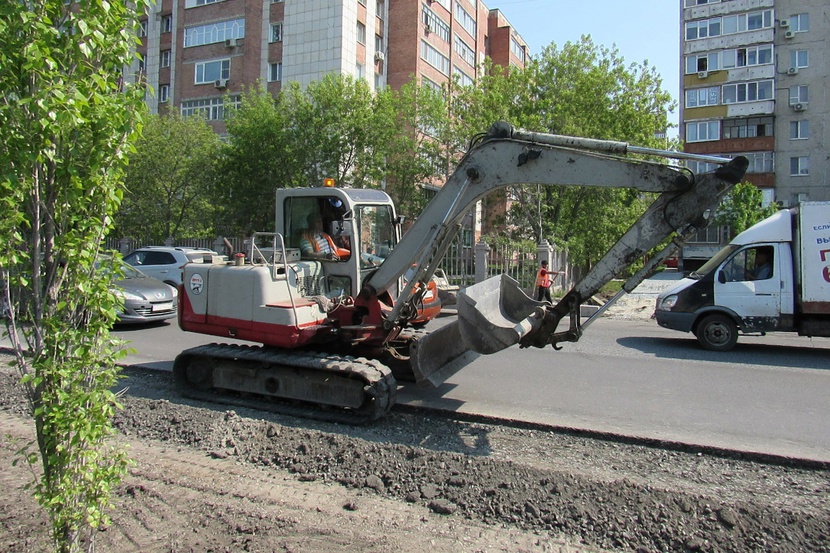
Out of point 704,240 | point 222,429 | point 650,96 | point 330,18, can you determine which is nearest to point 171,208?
point 330,18

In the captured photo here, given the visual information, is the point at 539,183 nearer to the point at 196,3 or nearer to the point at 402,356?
the point at 402,356

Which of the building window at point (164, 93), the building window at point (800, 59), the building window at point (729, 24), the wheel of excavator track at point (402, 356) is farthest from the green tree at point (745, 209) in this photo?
the wheel of excavator track at point (402, 356)

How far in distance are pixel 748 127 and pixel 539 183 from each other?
47.6 meters

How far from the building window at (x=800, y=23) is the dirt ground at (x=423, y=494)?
50398mm

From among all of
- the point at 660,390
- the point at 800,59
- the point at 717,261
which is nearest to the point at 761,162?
the point at 800,59

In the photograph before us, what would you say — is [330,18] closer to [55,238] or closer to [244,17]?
[244,17]

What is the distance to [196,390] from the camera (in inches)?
293

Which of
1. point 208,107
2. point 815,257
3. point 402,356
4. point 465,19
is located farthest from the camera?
point 465,19

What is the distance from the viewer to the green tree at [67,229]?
103 inches

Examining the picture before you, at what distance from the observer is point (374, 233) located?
791cm

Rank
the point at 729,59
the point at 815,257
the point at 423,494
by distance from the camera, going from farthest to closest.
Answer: the point at 729,59 < the point at 815,257 < the point at 423,494

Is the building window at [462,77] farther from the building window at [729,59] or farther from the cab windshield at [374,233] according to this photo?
the cab windshield at [374,233]

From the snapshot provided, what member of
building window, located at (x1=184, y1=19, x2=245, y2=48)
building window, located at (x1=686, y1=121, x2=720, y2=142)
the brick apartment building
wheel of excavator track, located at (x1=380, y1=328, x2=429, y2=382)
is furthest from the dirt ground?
building window, located at (x1=686, y1=121, x2=720, y2=142)

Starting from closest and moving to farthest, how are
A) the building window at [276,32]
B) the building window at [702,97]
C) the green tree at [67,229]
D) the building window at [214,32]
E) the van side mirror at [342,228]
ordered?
the green tree at [67,229], the van side mirror at [342,228], the building window at [276,32], the building window at [214,32], the building window at [702,97]
